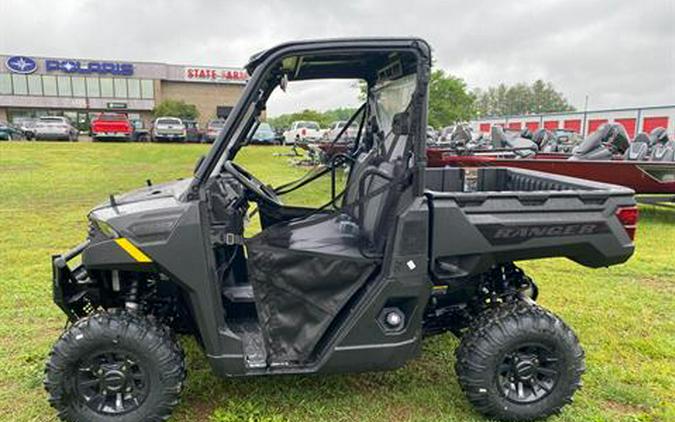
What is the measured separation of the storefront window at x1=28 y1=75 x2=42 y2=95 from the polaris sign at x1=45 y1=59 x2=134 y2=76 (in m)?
1.41

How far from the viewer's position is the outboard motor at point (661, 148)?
8.47 meters

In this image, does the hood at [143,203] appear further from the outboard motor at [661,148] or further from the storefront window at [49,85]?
the storefront window at [49,85]

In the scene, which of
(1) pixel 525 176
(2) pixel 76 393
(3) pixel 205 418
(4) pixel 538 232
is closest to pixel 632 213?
(4) pixel 538 232

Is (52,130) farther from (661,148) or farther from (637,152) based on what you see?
(661,148)

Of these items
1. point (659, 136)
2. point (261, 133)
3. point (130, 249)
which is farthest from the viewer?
point (659, 136)

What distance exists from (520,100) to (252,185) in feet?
289

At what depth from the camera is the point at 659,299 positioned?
4574mm

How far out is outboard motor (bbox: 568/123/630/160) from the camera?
28.1ft

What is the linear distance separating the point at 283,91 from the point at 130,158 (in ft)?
55.4

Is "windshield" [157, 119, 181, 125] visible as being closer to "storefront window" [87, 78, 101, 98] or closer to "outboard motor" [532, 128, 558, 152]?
"outboard motor" [532, 128, 558, 152]

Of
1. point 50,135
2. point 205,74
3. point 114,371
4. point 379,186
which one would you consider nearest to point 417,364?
point 379,186

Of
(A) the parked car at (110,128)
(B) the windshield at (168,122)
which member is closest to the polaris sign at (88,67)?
(B) the windshield at (168,122)

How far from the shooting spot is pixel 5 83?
4803cm

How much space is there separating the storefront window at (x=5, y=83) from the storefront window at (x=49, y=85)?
299 cm
